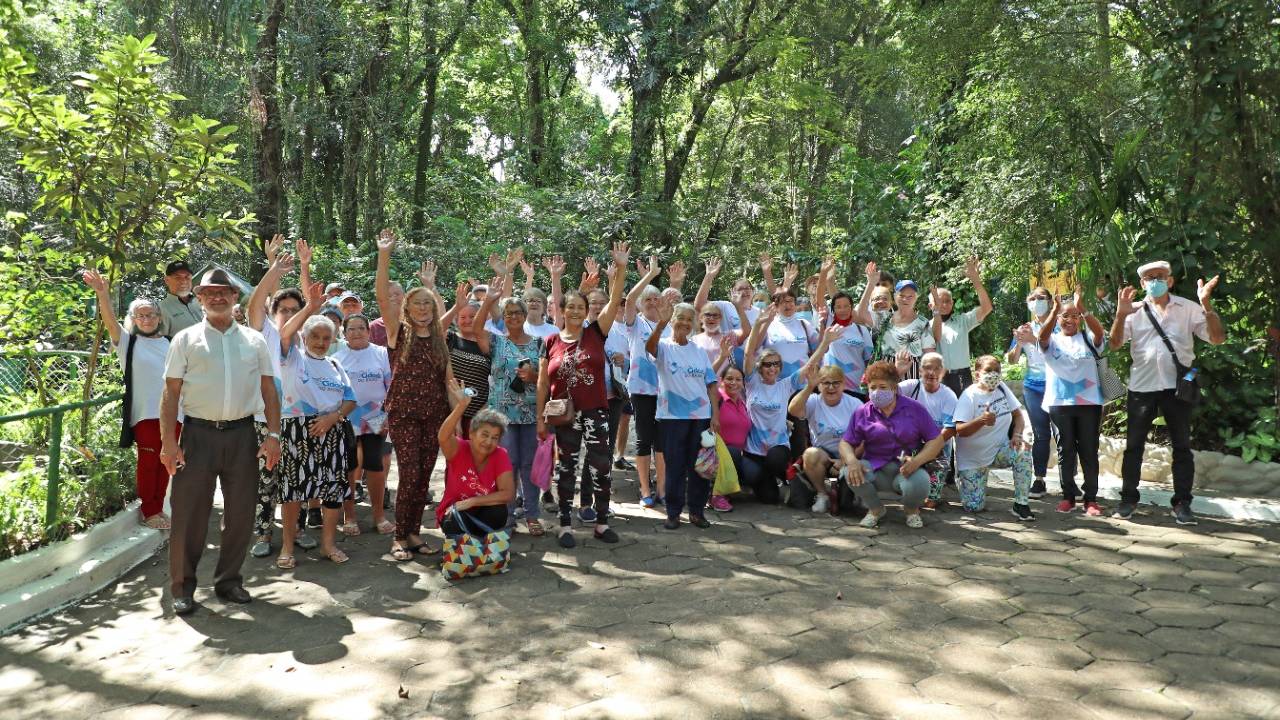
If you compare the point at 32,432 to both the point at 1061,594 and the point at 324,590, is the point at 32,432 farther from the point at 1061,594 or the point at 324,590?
the point at 1061,594

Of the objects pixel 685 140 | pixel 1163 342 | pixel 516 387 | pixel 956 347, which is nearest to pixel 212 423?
pixel 516 387

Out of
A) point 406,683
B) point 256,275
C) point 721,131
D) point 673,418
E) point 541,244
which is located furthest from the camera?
point 721,131

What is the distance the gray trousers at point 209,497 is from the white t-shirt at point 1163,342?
21.8ft

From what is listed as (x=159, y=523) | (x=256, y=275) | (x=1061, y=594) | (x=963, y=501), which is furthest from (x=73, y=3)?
(x=1061, y=594)

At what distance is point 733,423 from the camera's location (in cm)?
810

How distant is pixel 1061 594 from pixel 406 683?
3.71 meters

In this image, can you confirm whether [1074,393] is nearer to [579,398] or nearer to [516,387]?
[579,398]

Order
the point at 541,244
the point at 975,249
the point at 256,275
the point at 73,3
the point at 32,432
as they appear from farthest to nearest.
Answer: the point at 73,3, the point at 256,275, the point at 541,244, the point at 975,249, the point at 32,432

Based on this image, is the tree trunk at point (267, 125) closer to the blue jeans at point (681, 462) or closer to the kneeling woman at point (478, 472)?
the blue jeans at point (681, 462)

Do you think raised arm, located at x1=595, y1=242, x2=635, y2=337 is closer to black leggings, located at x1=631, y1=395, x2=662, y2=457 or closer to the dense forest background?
black leggings, located at x1=631, y1=395, x2=662, y2=457

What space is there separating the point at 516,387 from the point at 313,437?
1.49 meters

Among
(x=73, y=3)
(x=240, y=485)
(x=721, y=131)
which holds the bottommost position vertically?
(x=240, y=485)

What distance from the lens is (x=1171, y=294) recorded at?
26.2 ft

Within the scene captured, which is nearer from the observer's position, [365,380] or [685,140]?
[365,380]
